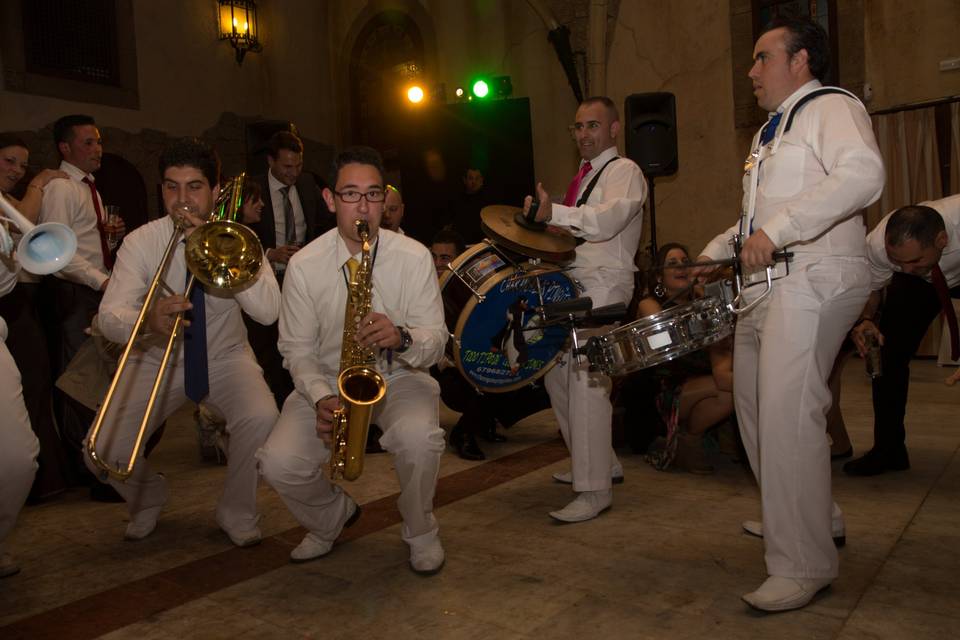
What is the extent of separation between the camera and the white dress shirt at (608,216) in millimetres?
3598

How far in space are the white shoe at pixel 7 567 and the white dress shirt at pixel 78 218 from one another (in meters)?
1.51

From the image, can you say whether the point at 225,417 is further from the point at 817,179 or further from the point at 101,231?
the point at 817,179

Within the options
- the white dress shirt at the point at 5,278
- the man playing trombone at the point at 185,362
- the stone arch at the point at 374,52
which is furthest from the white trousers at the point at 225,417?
the stone arch at the point at 374,52

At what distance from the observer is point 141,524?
3.66 metres

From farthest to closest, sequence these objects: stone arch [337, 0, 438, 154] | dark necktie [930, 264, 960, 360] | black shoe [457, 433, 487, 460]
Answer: stone arch [337, 0, 438, 154]
black shoe [457, 433, 487, 460]
dark necktie [930, 264, 960, 360]

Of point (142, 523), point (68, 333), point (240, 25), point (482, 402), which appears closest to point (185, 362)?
point (142, 523)

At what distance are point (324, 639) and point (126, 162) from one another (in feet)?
27.4

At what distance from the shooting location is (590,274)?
12.5 feet

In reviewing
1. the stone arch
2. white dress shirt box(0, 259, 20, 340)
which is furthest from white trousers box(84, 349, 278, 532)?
the stone arch

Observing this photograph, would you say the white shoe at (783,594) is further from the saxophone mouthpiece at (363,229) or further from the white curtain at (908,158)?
the white curtain at (908,158)

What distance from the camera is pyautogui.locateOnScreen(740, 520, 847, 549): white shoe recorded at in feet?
10.5

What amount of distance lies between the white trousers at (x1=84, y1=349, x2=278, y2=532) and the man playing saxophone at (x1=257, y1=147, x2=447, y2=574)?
0.29 m

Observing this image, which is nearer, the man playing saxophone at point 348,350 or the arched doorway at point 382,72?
the man playing saxophone at point 348,350

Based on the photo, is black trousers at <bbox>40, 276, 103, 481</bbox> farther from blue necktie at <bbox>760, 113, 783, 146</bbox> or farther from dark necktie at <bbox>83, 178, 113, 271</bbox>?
blue necktie at <bbox>760, 113, 783, 146</bbox>
